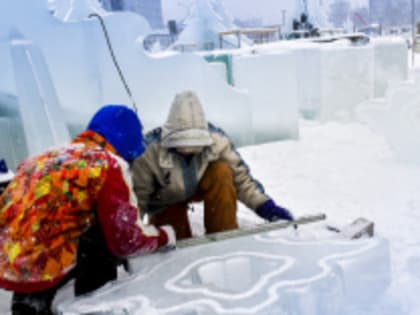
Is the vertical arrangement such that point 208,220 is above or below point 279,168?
above

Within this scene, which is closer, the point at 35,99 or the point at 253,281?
the point at 253,281

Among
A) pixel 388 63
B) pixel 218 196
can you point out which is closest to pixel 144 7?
pixel 388 63

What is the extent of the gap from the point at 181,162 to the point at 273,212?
0.54m

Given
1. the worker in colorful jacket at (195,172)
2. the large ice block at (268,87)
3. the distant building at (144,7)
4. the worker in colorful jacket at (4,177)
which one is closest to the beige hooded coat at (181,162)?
the worker in colorful jacket at (195,172)

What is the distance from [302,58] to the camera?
22.1 feet

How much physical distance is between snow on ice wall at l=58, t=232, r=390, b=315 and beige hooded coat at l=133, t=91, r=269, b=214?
1.20 ft

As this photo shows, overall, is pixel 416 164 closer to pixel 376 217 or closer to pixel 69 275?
pixel 376 217

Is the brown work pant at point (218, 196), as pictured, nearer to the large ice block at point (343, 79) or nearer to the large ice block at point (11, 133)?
the large ice block at point (11, 133)

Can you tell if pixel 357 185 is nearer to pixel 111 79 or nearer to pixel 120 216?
pixel 111 79

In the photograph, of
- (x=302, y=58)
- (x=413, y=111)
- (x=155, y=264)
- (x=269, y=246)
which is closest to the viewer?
(x=155, y=264)

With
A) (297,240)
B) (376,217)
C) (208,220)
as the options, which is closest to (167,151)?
(208,220)

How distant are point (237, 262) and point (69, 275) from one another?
720 mm

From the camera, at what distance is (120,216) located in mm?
1767

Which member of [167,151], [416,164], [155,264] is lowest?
[416,164]
